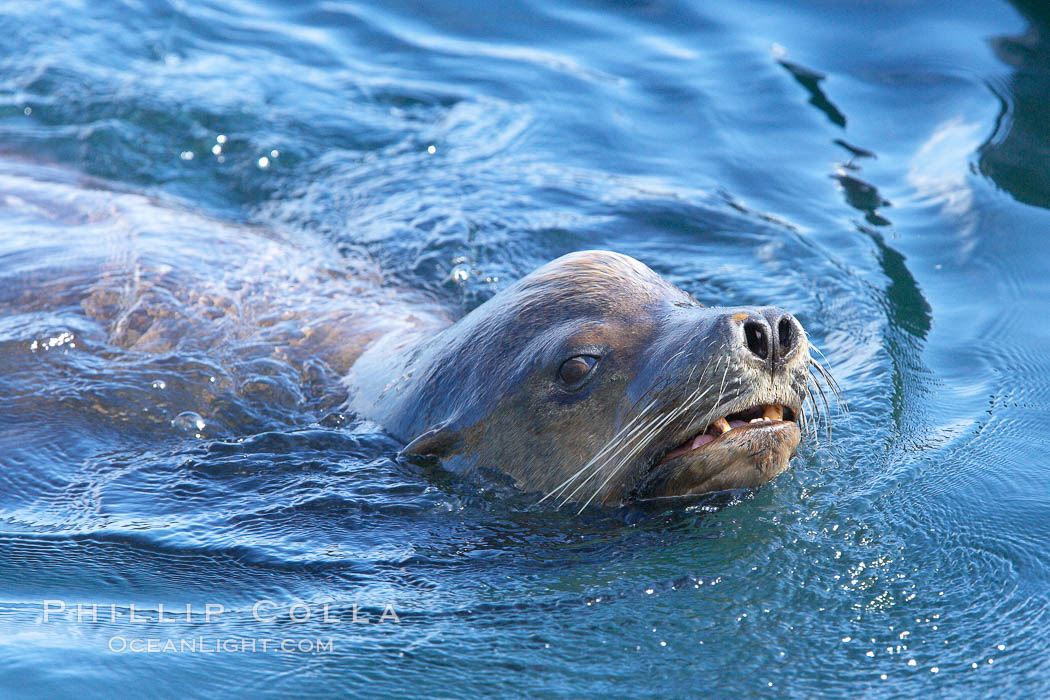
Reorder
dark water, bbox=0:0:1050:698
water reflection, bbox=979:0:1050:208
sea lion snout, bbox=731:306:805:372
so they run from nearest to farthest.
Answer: dark water, bbox=0:0:1050:698 → sea lion snout, bbox=731:306:805:372 → water reflection, bbox=979:0:1050:208

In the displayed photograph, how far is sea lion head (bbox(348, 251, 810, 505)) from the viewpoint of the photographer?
4.07 metres

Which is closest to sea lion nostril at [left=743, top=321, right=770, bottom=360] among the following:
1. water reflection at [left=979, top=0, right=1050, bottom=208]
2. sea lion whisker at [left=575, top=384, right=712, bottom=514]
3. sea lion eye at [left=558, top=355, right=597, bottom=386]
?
sea lion whisker at [left=575, top=384, right=712, bottom=514]

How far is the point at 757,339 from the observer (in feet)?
13.2

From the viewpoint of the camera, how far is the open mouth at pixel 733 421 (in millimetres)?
4176

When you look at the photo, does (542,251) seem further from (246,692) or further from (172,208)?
(246,692)

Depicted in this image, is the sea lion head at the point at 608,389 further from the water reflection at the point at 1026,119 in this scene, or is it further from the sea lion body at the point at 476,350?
the water reflection at the point at 1026,119

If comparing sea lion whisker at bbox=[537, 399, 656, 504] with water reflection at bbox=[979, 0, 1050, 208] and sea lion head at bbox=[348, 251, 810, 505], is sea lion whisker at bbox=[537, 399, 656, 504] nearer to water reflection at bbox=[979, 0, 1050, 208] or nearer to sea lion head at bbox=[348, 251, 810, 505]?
sea lion head at bbox=[348, 251, 810, 505]

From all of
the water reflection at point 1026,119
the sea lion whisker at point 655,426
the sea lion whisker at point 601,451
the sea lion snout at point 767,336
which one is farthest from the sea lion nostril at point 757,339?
the water reflection at point 1026,119

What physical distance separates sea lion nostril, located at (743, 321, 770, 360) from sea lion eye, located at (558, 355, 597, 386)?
0.61m

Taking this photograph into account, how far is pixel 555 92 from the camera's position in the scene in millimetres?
9711

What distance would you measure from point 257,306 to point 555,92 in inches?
177

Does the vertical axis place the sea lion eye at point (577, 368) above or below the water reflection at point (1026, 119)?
below

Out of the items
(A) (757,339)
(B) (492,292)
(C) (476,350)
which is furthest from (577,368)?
(B) (492,292)

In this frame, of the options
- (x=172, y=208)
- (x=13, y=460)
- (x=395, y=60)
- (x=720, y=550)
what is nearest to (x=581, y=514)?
(x=720, y=550)
